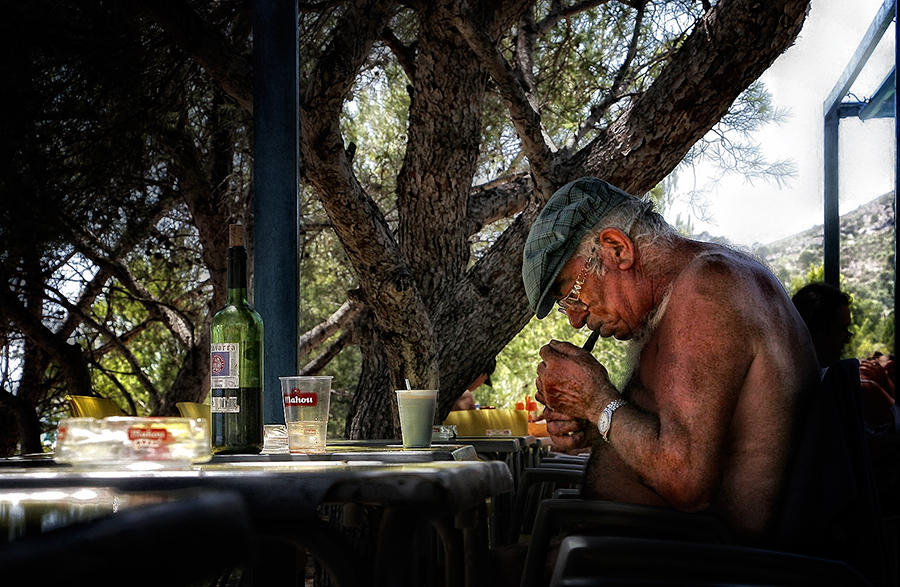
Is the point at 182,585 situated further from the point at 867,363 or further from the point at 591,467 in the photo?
the point at 867,363

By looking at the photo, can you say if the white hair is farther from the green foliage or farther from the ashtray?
the green foliage

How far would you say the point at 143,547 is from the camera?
336 millimetres

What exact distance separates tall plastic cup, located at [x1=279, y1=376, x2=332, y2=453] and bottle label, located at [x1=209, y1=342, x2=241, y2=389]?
4.1 inches

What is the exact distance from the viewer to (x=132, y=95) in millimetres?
4805

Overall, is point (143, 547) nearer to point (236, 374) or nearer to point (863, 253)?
point (236, 374)

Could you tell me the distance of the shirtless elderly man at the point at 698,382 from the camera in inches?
59.3

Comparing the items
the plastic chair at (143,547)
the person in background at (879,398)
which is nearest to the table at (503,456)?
the person in background at (879,398)

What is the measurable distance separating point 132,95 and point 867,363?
4159 mm

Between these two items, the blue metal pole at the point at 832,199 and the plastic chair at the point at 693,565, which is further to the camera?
the blue metal pole at the point at 832,199

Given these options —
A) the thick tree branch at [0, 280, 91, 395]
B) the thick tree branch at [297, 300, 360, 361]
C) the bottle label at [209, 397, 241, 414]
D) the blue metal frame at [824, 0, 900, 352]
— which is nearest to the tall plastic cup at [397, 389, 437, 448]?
the bottle label at [209, 397, 241, 414]

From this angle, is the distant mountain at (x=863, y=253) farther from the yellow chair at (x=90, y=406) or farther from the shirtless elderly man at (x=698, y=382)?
the yellow chair at (x=90, y=406)

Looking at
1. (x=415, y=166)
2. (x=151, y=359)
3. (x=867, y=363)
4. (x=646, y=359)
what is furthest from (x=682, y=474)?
(x=151, y=359)

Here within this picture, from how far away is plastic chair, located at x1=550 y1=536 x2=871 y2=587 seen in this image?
1.10 m

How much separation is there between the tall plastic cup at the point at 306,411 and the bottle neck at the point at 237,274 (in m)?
0.21
